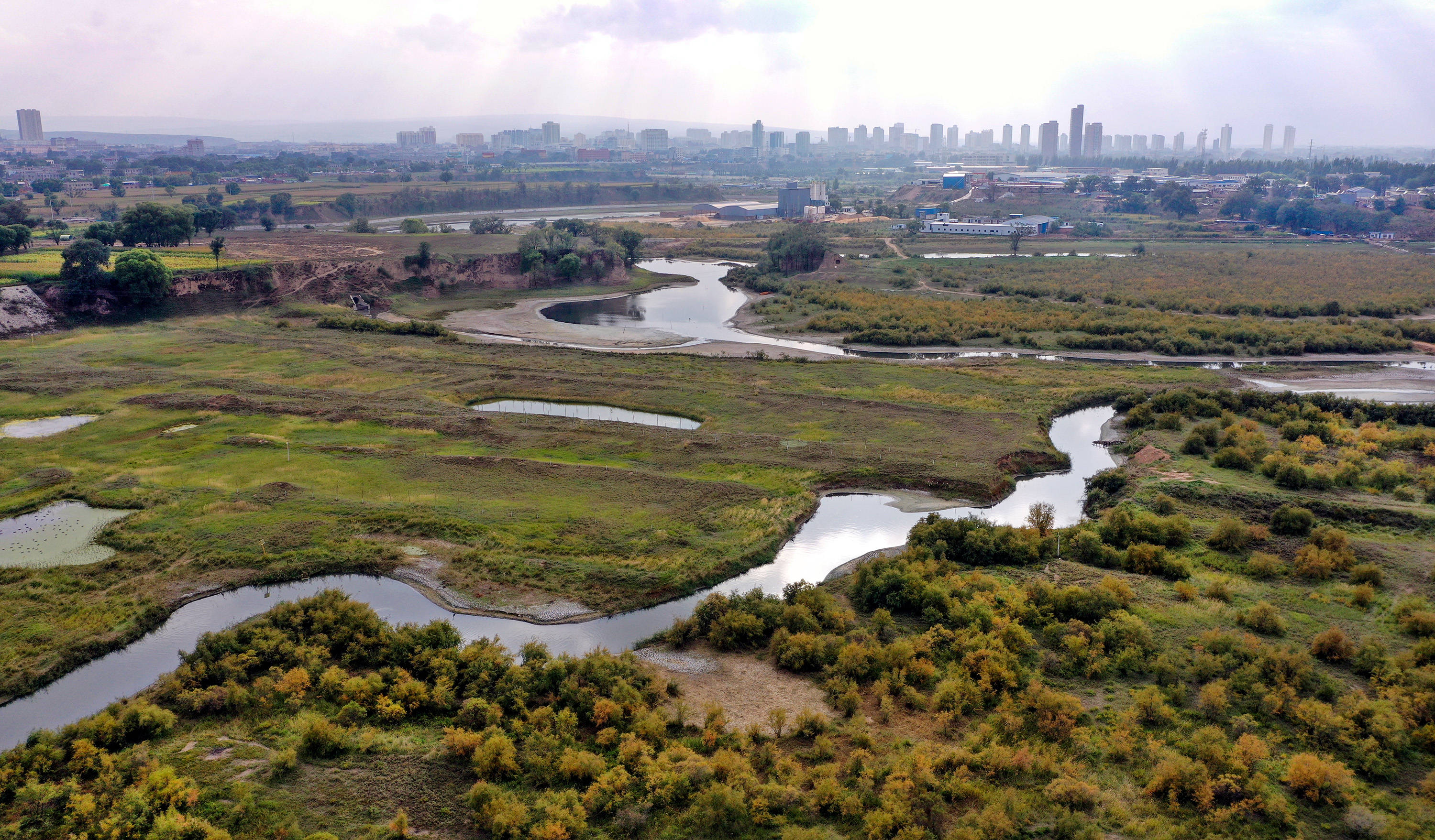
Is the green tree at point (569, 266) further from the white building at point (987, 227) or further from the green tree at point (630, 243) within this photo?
the white building at point (987, 227)

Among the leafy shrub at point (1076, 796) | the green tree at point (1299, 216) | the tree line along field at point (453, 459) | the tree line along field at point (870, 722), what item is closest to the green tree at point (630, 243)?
the tree line along field at point (453, 459)

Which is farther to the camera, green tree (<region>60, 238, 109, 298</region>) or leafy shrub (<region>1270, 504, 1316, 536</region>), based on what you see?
green tree (<region>60, 238, 109, 298</region>)

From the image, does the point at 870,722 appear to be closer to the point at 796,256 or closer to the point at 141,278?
the point at 141,278

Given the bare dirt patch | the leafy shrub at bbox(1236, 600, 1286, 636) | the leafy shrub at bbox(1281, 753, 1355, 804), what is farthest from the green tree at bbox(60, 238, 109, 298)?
the leafy shrub at bbox(1281, 753, 1355, 804)

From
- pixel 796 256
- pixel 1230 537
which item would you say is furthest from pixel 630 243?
pixel 1230 537

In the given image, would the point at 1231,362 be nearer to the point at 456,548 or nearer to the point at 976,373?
the point at 976,373

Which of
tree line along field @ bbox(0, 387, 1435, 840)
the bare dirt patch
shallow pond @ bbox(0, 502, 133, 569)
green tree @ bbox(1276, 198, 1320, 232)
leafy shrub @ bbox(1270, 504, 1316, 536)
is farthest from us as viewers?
green tree @ bbox(1276, 198, 1320, 232)

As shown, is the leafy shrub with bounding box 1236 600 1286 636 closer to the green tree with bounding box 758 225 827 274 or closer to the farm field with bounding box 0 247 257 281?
the farm field with bounding box 0 247 257 281

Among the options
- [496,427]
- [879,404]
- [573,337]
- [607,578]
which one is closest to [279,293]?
[573,337]
